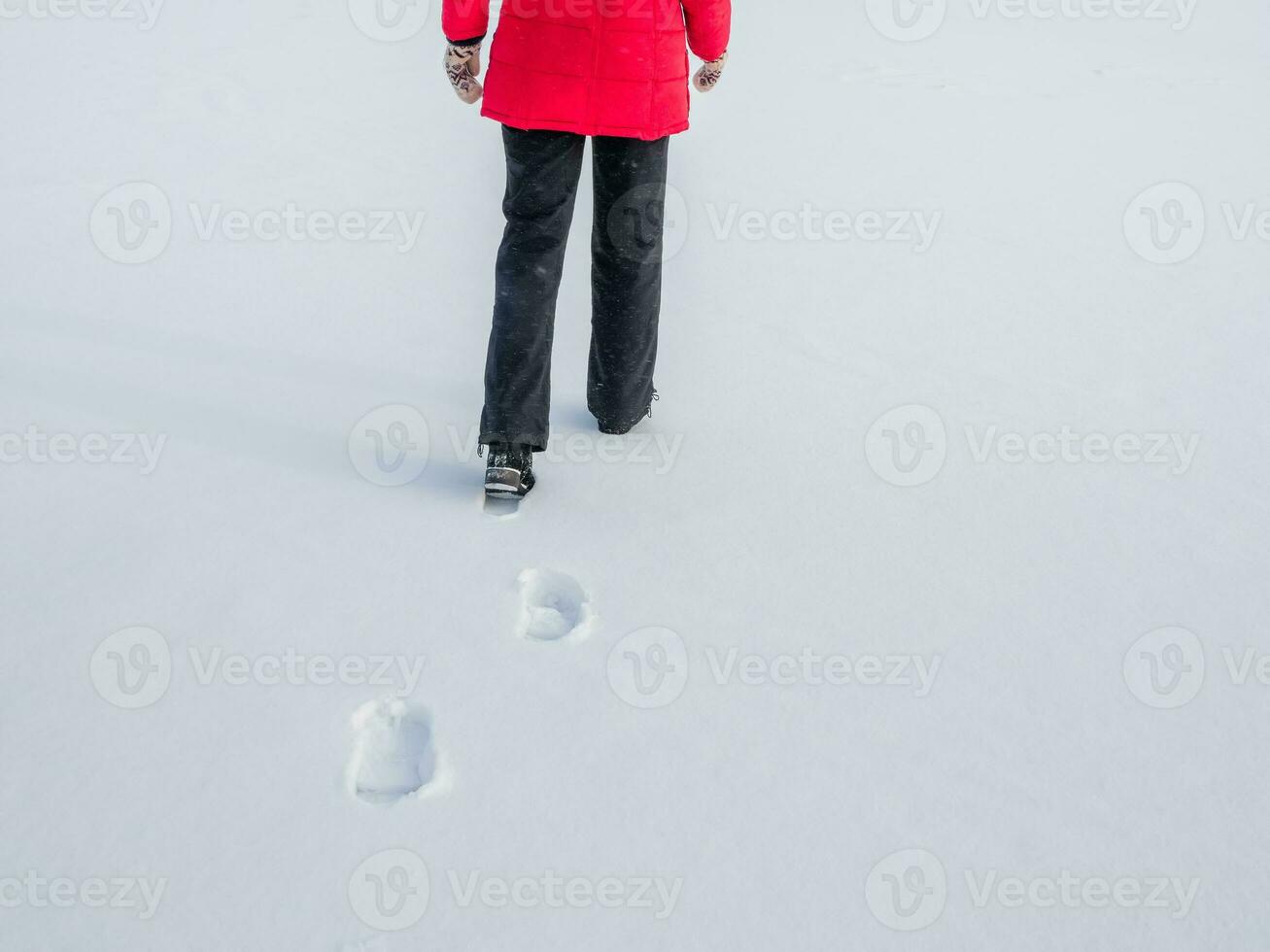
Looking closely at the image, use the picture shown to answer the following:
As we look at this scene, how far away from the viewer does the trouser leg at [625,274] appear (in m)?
1.95

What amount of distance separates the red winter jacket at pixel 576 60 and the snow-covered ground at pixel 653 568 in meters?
0.71

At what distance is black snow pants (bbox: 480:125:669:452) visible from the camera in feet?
6.30

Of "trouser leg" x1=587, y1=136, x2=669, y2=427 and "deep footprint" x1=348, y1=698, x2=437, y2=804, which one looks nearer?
"deep footprint" x1=348, y1=698, x2=437, y2=804

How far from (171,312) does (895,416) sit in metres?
1.84

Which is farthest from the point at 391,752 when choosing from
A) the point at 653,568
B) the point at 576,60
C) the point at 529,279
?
the point at 576,60

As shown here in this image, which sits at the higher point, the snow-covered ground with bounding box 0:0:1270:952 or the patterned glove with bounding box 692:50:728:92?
the patterned glove with bounding box 692:50:728:92

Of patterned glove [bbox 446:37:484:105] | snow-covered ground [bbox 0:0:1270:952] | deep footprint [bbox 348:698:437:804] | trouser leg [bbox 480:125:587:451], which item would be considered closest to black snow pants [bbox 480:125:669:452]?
trouser leg [bbox 480:125:587:451]

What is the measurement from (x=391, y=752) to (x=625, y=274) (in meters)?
1.01

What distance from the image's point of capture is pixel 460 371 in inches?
100

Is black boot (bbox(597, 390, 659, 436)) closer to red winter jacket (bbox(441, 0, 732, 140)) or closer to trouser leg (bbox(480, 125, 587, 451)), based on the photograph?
trouser leg (bbox(480, 125, 587, 451))

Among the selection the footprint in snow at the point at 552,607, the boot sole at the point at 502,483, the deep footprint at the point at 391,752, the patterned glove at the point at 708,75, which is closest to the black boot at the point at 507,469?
the boot sole at the point at 502,483

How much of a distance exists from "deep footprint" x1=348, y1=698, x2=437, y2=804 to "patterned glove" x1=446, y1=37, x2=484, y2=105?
1.07 meters

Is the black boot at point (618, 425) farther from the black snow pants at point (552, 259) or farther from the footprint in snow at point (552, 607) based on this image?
the footprint in snow at point (552, 607)

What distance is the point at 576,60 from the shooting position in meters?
1.81
